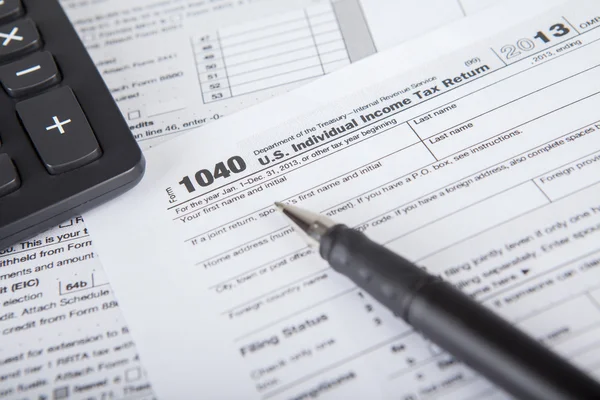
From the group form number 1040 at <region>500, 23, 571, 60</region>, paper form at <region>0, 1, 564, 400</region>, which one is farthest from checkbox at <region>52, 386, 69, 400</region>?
form number 1040 at <region>500, 23, 571, 60</region>

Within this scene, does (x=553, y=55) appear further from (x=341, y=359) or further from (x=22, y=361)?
(x=22, y=361)

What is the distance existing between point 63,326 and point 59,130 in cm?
12

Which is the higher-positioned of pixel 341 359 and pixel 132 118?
pixel 132 118

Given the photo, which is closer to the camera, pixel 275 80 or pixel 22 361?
pixel 22 361

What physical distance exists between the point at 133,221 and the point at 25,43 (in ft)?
0.48

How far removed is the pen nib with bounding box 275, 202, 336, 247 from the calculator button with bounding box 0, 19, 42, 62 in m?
0.21

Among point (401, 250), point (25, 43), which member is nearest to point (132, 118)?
point (25, 43)

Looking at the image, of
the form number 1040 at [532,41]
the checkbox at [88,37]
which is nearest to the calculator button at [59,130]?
the checkbox at [88,37]

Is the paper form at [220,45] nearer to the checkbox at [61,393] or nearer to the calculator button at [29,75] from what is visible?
the calculator button at [29,75]

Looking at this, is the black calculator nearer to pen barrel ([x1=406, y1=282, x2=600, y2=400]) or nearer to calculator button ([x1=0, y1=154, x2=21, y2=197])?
calculator button ([x1=0, y1=154, x2=21, y2=197])

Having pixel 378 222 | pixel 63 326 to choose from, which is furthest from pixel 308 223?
pixel 63 326

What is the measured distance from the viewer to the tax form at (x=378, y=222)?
0.29 meters

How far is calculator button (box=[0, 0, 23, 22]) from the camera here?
1.31 ft

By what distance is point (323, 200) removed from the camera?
0.35m
